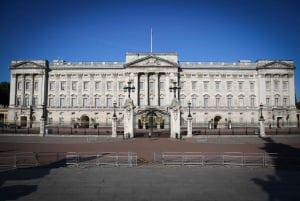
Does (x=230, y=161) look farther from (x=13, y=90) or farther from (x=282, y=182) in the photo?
(x=13, y=90)

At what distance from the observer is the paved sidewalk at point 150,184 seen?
7.88 m

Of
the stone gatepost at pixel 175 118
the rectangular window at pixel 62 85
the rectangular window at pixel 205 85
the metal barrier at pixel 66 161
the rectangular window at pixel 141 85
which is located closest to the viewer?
the metal barrier at pixel 66 161

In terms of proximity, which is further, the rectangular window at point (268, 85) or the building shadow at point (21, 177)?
the rectangular window at point (268, 85)

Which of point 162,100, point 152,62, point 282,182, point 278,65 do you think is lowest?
point 282,182

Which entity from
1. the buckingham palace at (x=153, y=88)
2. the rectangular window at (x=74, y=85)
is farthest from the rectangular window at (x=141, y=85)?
the rectangular window at (x=74, y=85)

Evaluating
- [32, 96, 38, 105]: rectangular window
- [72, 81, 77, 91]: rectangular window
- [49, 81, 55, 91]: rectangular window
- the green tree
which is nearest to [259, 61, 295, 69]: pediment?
[72, 81, 77, 91]: rectangular window

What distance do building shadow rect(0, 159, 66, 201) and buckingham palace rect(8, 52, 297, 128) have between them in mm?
48566

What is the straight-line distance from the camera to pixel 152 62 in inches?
2421

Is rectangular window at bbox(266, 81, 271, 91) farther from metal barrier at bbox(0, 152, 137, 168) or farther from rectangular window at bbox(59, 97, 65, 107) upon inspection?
metal barrier at bbox(0, 152, 137, 168)

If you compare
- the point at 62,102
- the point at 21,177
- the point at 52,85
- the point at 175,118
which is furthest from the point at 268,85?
the point at 21,177

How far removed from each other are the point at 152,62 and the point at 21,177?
175 ft

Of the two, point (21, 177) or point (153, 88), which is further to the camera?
point (153, 88)

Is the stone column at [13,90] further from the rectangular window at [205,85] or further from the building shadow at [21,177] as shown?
the building shadow at [21,177]

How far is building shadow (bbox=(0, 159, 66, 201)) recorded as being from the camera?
7.95m
